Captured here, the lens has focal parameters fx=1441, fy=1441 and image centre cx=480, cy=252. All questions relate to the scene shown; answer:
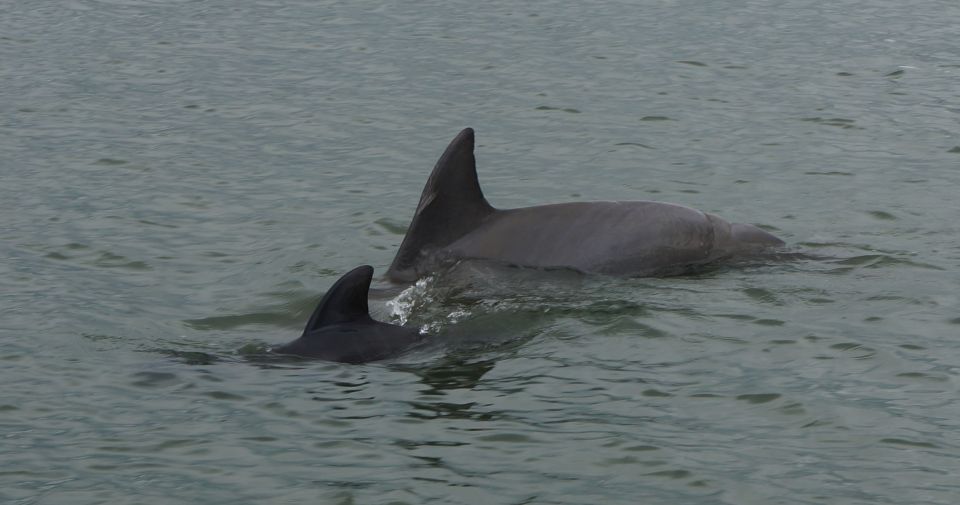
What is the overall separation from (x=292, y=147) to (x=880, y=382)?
9.84 metres

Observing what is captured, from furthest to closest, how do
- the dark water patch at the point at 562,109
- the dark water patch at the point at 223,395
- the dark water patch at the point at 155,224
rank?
the dark water patch at the point at 562,109 → the dark water patch at the point at 155,224 → the dark water patch at the point at 223,395

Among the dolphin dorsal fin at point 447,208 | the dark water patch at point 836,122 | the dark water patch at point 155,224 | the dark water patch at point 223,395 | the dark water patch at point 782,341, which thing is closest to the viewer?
the dark water patch at point 223,395

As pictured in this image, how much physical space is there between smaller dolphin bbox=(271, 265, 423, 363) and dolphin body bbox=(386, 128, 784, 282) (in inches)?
71.1

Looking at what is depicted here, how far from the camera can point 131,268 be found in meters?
13.0

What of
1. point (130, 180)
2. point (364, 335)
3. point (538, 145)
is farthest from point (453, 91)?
point (364, 335)

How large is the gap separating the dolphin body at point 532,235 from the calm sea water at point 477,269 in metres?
0.25

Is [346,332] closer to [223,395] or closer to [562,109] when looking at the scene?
[223,395]

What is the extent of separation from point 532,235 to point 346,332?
263cm

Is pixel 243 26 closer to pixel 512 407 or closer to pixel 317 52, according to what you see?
pixel 317 52

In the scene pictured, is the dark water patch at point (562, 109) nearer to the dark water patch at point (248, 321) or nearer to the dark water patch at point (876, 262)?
the dark water patch at point (876, 262)

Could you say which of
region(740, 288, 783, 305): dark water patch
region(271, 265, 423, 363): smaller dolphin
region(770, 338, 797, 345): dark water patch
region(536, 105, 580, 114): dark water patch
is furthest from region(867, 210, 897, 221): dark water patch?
region(271, 265, 423, 363): smaller dolphin

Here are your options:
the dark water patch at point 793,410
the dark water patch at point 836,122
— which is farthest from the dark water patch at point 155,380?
the dark water patch at point 836,122

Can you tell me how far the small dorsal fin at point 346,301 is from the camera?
959 centimetres

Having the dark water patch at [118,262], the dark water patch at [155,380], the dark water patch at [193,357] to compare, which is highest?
the dark water patch at [155,380]
